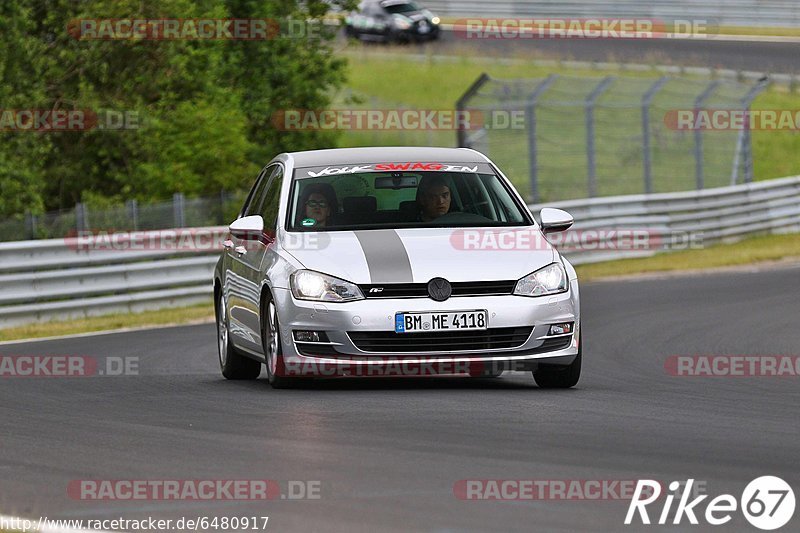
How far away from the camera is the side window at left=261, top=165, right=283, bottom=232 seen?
11.5m

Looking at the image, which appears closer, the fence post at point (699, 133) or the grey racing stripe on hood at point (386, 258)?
the grey racing stripe on hood at point (386, 258)

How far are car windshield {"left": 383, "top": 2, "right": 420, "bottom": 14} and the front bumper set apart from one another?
4268 cm

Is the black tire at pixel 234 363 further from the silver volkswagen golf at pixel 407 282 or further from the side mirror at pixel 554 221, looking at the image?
the side mirror at pixel 554 221

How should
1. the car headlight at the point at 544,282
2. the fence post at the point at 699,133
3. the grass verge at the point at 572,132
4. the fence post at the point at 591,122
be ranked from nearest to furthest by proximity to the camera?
the car headlight at the point at 544,282 < the fence post at the point at 591,122 < the fence post at the point at 699,133 < the grass verge at the point at 572,132

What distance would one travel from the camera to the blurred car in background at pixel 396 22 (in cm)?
5253

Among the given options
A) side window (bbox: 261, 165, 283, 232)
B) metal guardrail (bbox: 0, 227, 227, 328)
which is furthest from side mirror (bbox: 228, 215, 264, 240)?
metal guardrail (bbox: 0, 227, 227, 328)

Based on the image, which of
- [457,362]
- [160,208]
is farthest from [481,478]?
[160,208]

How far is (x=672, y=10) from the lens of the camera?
2018 inches

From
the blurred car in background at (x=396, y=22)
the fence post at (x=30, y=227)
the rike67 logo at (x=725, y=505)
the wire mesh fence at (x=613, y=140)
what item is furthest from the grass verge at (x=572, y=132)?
the rike67 logo at (x=725, y=505)

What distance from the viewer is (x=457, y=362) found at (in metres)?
10.2

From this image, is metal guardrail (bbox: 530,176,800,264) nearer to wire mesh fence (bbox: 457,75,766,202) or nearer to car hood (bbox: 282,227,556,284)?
wire mesh fence (bbox: 457,75,766,202)

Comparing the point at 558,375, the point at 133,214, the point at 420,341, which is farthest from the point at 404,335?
the point at 133,214

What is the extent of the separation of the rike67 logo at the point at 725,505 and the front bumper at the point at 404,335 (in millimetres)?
3328

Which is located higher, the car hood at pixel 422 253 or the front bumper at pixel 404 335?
the car hood at pixel 422 253
